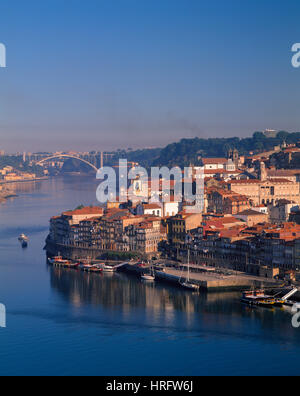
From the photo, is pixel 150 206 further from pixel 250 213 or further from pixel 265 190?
pixel 265 190

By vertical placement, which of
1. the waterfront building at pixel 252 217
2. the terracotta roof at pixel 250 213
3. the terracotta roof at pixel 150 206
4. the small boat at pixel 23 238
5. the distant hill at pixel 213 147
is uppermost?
the distant hill at pixel 213 147

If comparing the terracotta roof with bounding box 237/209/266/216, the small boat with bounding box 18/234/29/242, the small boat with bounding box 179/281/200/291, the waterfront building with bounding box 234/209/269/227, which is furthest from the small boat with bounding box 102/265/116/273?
the small boat with bounding box 18/234/29/242

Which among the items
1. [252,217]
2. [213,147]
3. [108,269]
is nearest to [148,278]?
[108,269]

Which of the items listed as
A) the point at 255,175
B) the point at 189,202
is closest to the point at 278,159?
the point at 255,175

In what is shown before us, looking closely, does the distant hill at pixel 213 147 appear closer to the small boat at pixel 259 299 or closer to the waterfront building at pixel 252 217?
the waterfront building at pixel 252 217

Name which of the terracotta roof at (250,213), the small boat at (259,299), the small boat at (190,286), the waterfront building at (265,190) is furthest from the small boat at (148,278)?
the waterfront building at (265,190)

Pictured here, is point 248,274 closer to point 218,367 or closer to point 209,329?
point 209,329

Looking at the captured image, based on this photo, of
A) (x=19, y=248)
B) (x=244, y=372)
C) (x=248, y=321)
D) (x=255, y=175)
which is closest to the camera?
(x=244, y=372)

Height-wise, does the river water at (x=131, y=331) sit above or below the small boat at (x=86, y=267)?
below

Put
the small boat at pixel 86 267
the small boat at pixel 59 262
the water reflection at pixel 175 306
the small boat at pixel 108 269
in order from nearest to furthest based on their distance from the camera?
the water reflection at pixel 175 306
the small boat at pixel 108 269
the small boat at pixel 86 267
the small boat at pixel 59 262
